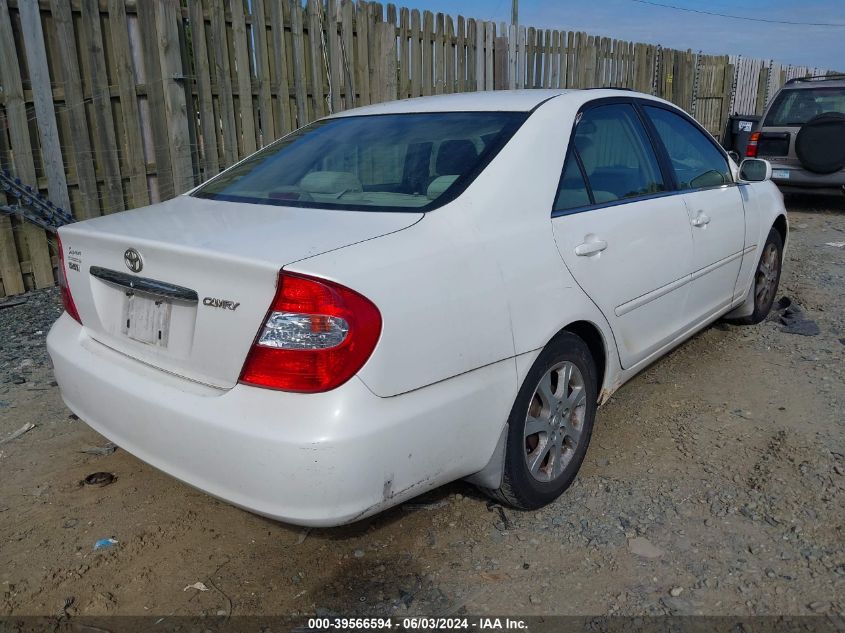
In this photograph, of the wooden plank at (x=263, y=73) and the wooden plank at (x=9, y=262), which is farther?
the wooden plank at (x=263, y=73)

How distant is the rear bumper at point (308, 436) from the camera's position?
1.95 m

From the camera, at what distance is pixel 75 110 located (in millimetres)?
5434

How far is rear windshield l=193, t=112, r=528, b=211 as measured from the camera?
2586 millimetres

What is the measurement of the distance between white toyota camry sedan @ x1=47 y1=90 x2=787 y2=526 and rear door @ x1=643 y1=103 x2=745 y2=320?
0.19 metres

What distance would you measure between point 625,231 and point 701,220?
2.86 ft

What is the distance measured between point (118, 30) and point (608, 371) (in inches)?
187

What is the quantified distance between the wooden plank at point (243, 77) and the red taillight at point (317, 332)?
4.90 meters

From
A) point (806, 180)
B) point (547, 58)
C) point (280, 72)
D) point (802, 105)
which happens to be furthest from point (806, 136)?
point (280, 72)

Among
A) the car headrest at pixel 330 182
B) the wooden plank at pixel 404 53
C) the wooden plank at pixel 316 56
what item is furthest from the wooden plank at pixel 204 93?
the car headrest at pixel 330 182

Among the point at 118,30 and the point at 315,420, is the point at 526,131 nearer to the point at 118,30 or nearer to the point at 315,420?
the point at 315,420

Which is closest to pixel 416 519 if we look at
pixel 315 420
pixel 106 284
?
pixel 315 420

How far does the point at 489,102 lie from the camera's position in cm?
304

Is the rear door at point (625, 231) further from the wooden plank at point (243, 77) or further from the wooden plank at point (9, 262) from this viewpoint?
the wooden plank at point (9, 262)

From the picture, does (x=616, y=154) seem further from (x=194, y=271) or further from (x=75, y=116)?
(x=75, y=116)
